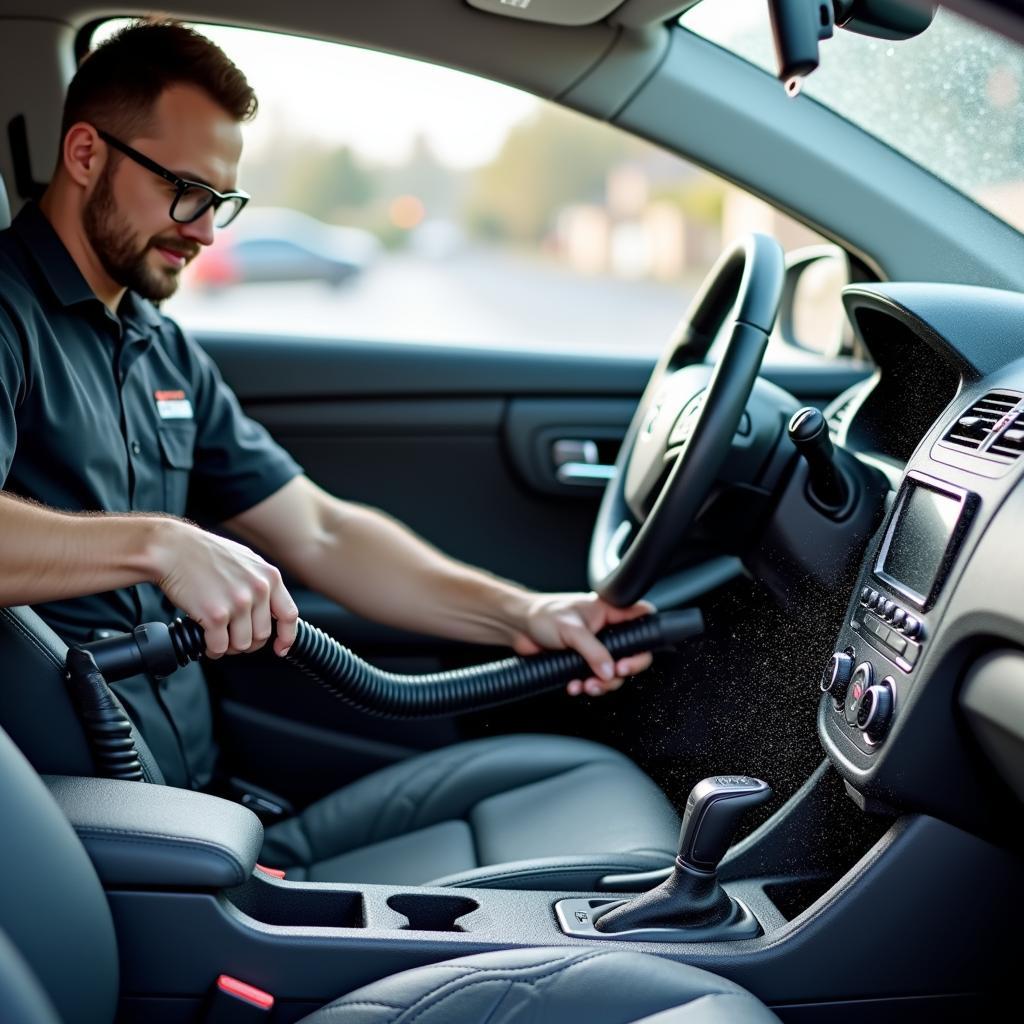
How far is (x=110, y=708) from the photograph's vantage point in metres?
1.25

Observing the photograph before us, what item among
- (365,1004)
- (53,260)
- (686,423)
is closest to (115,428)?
(53,260)

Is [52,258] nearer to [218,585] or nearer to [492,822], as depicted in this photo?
[218,585]

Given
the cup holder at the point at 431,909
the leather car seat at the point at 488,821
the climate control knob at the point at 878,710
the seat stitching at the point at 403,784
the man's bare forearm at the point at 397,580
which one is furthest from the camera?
the man's bare forearm at the point at 397,580

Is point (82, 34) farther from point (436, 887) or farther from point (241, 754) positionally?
point (436, 887)

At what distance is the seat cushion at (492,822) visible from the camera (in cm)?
147

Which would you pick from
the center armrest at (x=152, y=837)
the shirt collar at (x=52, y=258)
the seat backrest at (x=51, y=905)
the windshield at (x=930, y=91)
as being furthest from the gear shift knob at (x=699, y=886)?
the shirt collar at (x=52, y=258)

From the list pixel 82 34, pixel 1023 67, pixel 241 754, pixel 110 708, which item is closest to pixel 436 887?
pixel 110 708

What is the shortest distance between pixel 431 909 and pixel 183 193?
0.94m

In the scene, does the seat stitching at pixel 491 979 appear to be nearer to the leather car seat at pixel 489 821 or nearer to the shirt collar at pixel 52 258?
the leather car seat at pixel 489 821

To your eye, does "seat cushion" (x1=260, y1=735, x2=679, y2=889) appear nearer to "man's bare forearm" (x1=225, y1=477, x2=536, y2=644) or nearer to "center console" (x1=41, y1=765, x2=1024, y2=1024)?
"center console" (x1=41, y1=765, x2=1024, y2=1024)

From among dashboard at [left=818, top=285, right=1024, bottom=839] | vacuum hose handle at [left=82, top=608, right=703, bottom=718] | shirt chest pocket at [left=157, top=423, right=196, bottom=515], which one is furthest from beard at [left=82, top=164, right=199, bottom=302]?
dashboard at [left=818, top=285, right=1024, bottom=839]

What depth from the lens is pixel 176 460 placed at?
68.3 inches

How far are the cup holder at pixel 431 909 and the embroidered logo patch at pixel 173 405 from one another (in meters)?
0.75

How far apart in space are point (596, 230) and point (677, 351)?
20063 mm
